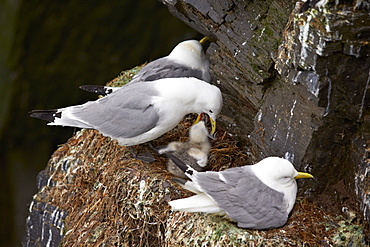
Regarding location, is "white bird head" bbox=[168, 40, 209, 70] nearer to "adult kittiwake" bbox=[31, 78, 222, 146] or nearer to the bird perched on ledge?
"adult kittiwake" bbox=[31, 78, 222, 146]

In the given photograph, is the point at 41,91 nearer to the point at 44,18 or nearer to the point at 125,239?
the point at 44,18

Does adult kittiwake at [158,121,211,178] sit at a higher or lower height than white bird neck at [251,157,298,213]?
lower

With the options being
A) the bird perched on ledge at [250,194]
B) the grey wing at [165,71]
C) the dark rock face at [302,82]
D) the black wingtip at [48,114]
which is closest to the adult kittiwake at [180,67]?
the grey wing at [165,71]

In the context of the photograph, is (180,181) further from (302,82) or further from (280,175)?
(302,82)

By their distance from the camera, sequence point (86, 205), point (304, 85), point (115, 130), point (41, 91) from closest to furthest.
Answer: point (304, 85) → point (115, 130) → point (86, 205) → point (41, 91)

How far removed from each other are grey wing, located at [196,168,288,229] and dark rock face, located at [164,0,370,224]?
0.36 metres

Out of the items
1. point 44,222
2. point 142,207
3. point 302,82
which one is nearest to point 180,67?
point 142,207

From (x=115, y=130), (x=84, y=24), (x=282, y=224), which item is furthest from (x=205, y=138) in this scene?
(x=84, y=24)

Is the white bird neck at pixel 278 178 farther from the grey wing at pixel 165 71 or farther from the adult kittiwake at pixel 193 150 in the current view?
the grey wing at pixel 165 71

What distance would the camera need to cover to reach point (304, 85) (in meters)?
3.70

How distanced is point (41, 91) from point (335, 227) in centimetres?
457

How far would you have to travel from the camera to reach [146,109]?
14.6ft

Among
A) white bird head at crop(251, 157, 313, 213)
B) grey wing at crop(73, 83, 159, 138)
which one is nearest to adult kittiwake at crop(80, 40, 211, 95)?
grey wing at crop(73, 83, 159, 138)

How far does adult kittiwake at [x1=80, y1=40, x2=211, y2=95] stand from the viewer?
504cm
